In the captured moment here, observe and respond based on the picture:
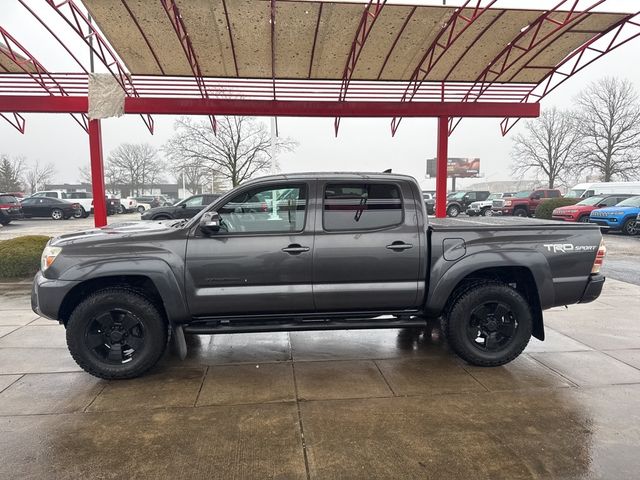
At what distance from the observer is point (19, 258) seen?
859 cm

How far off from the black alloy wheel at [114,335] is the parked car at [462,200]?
27.5 metres

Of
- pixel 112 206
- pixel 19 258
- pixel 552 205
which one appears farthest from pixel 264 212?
pixel 112 206

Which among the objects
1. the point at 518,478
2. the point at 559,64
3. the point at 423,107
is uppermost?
Result: the point at 559,64

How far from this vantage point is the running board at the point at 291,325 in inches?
157

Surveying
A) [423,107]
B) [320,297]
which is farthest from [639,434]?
[423,107]

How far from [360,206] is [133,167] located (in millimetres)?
68130

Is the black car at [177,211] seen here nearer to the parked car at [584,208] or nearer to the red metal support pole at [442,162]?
the red metal support pole at [442,162]

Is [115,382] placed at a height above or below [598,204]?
below

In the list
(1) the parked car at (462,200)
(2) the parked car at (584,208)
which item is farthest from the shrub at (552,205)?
(1) the parked car at (462,200)

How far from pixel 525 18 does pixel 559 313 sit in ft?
16.9

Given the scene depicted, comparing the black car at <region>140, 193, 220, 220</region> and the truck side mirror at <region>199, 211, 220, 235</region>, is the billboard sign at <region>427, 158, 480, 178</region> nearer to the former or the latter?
the black car at <region>140, 193, 220, 220</region>

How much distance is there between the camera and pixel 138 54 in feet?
28.4

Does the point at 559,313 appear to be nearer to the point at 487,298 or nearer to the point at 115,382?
the point at 487,298

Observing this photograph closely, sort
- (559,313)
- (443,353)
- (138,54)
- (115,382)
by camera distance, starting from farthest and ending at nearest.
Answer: (138,54)
(559,313)
(443,353)
(115,382)
